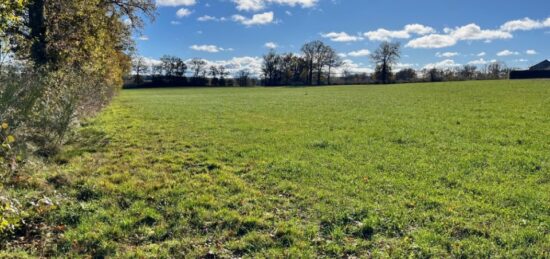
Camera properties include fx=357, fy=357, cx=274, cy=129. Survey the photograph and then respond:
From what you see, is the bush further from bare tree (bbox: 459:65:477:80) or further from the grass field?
bare tree (bbox: 459:65:477:80)

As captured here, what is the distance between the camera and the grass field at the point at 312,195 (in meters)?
4.57

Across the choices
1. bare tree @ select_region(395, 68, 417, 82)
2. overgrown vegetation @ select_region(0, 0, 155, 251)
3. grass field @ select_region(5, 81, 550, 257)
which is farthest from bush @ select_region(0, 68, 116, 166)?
bare tree @ select_region(395, 68, 417, 82)

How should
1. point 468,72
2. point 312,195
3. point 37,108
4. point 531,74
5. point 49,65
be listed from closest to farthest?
point 312,195
point 37,108
point 49,65
point 531,74
point 468,72

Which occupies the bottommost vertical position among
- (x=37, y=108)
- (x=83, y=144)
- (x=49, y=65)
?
(x=83, y=144)

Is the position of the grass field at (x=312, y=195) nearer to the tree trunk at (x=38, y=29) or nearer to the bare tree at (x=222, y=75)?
the tree trunk at (x=38, y=29)

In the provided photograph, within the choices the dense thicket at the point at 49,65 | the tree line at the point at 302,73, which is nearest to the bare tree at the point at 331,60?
the tree line at the point at 302,73

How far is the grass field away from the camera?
4566 millimetres

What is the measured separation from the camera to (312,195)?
6.30m

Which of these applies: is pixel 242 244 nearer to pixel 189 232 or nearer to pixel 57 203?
pixel 189 232

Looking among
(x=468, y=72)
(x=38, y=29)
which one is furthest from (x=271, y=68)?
(x=38, y=29)

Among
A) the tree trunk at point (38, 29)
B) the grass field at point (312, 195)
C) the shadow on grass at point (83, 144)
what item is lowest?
the grass field at point (312, 195)

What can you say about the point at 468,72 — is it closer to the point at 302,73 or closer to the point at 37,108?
the point at 302,73

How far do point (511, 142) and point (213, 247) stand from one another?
30.6 ft

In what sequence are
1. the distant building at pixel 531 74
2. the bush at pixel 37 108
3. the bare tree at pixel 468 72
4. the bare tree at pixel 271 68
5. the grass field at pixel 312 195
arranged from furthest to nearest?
the bare tree at pixel 271 68, the bare tree at pixel 468 72, the distant building at pixel 531 74, the bush at pixel 37 108, the grass field at pixel 312 195
